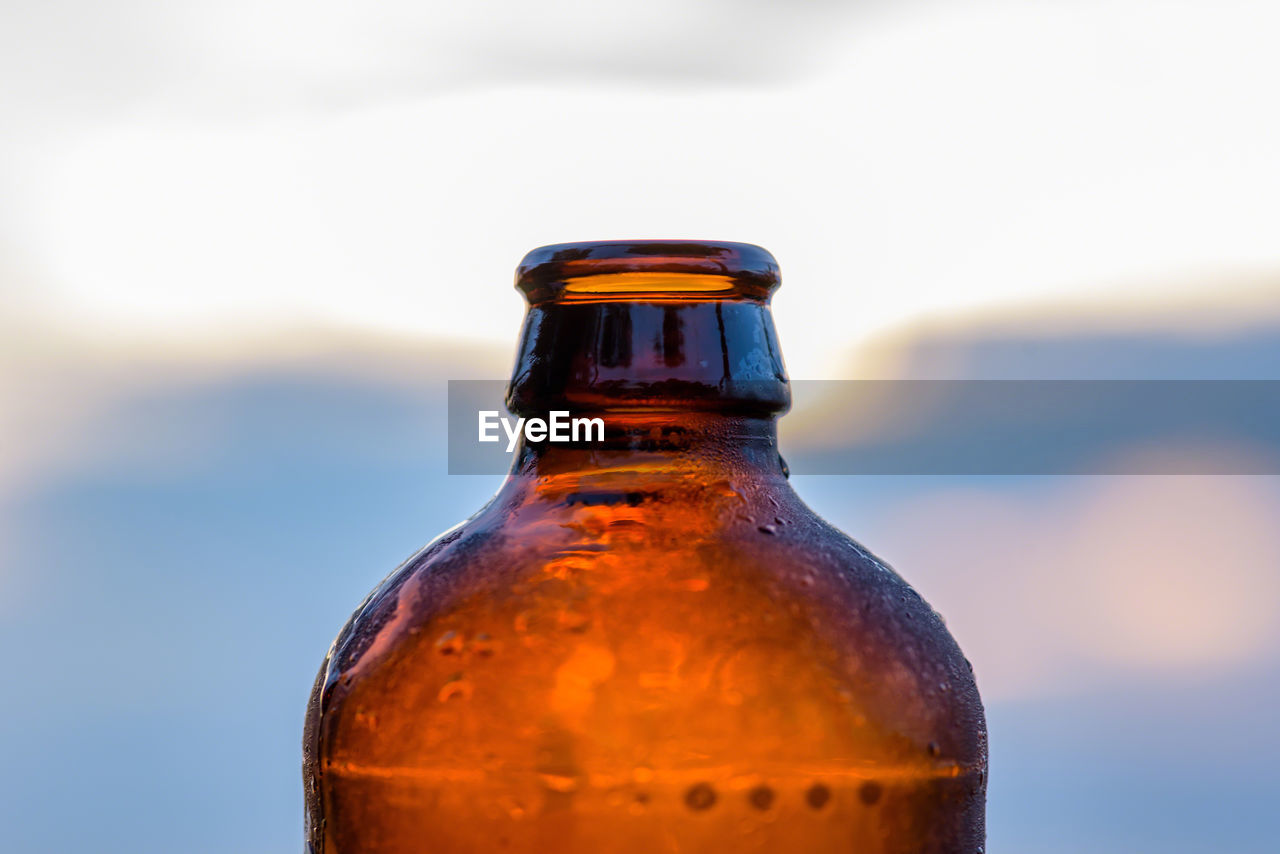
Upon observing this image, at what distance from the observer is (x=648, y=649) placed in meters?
0.74

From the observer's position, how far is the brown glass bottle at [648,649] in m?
0.73

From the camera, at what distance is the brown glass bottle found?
73 cm

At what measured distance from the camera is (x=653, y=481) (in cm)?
81

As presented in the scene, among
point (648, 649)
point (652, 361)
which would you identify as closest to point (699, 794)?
point (648, 649)

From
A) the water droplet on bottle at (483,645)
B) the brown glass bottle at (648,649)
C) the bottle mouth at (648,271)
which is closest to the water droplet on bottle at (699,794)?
the brown glass bottle at (648,649)

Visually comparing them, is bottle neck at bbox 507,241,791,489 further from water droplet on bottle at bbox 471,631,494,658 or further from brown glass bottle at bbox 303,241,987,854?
water droplet on bottle at bbox 471,631,494,658

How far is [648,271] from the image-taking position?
2.65ft

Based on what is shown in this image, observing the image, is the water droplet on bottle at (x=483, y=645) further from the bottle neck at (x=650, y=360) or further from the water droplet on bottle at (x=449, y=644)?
the bottle neck at (x=650, y=360)

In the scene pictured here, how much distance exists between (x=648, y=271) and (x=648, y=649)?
0.21 metres

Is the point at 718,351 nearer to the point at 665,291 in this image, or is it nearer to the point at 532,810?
the point at 665,291

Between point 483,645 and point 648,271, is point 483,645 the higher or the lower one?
the lower one

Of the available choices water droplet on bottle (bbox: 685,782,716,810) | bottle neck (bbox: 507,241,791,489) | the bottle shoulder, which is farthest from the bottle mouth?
water droplet on bottle (bbox: 685,782,716,810)

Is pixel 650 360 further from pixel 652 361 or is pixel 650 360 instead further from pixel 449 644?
pixel 449 644

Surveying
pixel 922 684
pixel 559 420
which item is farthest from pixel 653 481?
pixel 922 684
